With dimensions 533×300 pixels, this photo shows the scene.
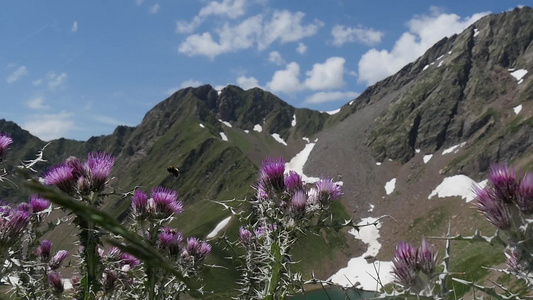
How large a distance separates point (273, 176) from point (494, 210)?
2.89 metres

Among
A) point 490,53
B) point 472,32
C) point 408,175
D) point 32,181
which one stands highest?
point 472,32

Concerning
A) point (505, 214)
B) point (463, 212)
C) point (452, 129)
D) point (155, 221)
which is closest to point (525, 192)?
point (505, 214)

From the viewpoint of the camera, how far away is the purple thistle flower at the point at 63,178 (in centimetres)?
469

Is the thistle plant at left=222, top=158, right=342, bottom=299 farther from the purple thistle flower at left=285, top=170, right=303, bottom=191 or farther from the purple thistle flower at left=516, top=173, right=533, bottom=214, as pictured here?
the purple thistle flower at left=516, top=173, right=533, bottom=214

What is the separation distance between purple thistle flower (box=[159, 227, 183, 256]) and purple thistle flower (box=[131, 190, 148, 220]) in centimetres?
42

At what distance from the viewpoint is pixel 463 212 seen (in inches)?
4683

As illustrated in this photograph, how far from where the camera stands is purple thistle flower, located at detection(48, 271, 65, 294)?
5.22 m

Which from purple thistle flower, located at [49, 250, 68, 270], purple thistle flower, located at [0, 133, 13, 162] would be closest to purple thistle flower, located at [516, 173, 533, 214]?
purple thistle flower, located at [0, 133, 13, 162]

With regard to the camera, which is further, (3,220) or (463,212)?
(463,212)

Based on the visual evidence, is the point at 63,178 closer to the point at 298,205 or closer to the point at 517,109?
the point at 298,205

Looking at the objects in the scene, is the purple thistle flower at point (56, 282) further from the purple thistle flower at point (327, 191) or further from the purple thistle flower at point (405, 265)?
the purple thistle flower at point (405, 265)

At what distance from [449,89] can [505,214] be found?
186 meters

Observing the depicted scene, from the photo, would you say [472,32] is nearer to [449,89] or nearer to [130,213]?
[449,89]

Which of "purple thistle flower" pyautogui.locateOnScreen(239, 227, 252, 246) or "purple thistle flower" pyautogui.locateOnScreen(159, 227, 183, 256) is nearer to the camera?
"purple thistle flower" pyautogui.locateOnScreen(159, 227, 183, 256)
